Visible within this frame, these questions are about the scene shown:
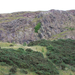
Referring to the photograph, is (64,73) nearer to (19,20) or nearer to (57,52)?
(57,52)

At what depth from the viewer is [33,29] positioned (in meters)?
61.4

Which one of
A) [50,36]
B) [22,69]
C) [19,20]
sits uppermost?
[19,20]

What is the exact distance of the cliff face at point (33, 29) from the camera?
57.6 metres

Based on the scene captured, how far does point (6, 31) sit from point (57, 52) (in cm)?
4212

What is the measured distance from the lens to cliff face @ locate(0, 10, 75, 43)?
57625 mm

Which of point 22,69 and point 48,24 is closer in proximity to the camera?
point 22,69

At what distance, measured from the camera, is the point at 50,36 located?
60.5m

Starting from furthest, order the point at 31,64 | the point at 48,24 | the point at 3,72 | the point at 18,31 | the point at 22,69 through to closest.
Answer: the point at 48,24 → the point at 18,31 → the point at 31,64 → the point at 22,69 → the point at 3,72

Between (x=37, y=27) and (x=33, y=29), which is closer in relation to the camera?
(x=33, y=29)

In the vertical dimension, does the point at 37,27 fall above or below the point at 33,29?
above

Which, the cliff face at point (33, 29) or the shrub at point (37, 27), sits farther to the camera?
the shrub at point (37, 27)

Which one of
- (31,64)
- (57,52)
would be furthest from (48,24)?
(31,64)

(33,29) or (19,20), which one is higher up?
(19,20)

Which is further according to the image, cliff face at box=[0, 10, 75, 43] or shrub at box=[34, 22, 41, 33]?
shrub at box=[34, 22, 41, 33]
